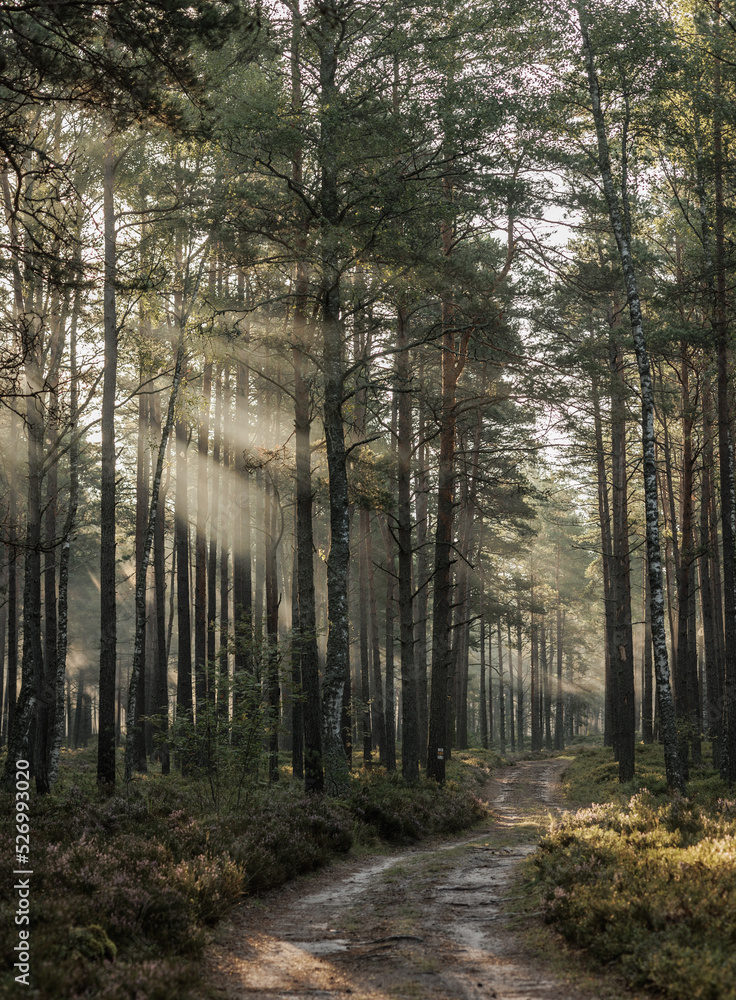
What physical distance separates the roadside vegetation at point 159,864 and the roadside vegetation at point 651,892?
10.7 feet

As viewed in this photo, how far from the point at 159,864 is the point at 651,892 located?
16.0ft

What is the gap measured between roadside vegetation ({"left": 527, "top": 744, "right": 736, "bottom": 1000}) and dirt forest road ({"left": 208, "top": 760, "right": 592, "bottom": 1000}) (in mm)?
533

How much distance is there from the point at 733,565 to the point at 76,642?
4855 centimetres

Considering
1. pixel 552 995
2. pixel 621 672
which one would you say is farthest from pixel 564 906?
pixel 621 672

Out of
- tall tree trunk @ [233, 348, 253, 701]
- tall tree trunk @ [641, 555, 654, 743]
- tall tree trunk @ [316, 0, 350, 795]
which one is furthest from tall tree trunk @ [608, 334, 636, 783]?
tall tree trunk @ [233, 348, 253, 701]

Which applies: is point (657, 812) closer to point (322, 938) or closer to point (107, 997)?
point (322, 938)

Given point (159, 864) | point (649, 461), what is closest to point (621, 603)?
point (649, 461)

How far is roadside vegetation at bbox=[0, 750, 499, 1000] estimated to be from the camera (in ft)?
16.3

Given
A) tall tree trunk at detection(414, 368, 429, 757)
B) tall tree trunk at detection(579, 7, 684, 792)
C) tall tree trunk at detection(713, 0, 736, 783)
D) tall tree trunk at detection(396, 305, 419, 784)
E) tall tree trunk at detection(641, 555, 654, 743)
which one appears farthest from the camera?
tall tree trunk at detection(641, 555, 654, 743)

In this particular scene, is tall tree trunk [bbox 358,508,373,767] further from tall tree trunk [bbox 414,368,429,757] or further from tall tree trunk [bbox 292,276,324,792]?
tall tree trunk [bbox 292,276,324,792]

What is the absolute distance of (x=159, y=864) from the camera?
292 inches

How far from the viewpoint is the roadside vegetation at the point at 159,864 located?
498 centimetres

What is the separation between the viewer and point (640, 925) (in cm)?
564

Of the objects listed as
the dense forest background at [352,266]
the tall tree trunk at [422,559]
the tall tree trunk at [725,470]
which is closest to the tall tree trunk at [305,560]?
the dense forest background at [352,266]
